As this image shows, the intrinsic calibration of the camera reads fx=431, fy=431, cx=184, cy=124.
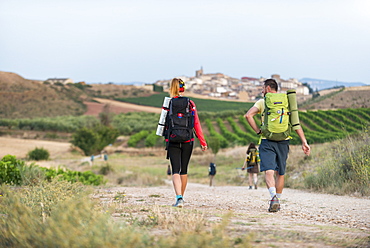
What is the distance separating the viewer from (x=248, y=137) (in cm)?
5228

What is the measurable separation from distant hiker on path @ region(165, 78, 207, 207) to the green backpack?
1111 millimetres

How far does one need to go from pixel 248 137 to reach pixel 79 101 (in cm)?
5832

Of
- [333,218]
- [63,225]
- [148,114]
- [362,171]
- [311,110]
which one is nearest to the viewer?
[63,225]

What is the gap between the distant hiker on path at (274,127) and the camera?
6.86m

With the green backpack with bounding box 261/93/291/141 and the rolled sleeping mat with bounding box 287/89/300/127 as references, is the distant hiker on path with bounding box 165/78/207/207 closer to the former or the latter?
the green backpack with bounding box 261/93/291/141

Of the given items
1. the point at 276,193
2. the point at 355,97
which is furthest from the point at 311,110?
the point at 276,193

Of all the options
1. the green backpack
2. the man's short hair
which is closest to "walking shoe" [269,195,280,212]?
the green backpack

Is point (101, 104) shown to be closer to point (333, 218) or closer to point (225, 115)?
point (225, 115)

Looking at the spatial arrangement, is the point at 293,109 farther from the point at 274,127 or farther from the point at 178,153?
the point at 178,153

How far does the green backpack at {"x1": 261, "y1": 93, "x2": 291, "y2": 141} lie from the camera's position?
6.85 m

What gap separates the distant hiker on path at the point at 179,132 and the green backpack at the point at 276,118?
43.8 inches

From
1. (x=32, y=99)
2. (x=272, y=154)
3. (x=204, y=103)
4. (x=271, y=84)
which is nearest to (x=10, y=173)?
(x=272, y=154)

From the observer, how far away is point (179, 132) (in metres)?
7.03

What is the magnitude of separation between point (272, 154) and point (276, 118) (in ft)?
1.94
